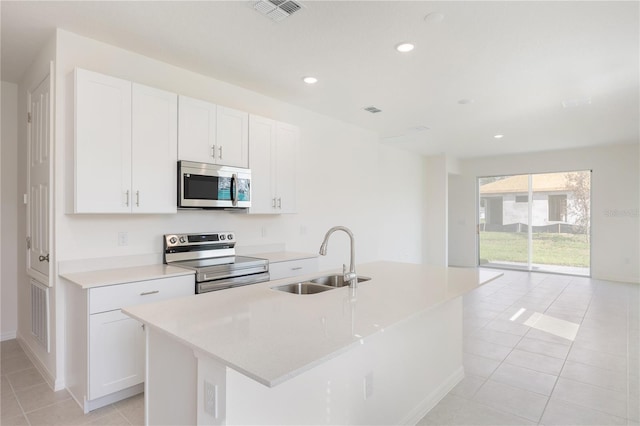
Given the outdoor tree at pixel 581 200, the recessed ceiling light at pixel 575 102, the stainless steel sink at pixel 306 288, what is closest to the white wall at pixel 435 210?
the outdoor tree at pixel 581 200

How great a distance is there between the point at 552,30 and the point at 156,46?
3.05 m

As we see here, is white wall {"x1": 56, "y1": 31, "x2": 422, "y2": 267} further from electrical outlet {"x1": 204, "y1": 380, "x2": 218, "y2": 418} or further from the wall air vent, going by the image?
electrical outlet {"x1": 204, "y1": 380, "x2": 218, "y2": 418}

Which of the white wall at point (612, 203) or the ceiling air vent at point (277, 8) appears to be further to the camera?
the white wall at point (612, 203)

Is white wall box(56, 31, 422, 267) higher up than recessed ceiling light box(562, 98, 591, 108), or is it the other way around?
recessed ceiling light box(562, 98, 591, 108)

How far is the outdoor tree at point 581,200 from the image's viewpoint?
24.5 feet

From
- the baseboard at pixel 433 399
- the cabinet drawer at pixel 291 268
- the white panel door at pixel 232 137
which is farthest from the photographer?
the cabinet drawer at pixel 291 268

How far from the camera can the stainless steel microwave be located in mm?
3135

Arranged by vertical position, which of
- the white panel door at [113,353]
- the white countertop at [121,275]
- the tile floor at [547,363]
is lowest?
the tile floor at [547,363]

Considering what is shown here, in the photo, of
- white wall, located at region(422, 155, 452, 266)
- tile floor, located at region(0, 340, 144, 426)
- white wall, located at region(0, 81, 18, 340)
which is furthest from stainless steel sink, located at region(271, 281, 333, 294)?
white wall, located at region(422, 155, 452, 266)

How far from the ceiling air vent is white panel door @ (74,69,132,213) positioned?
4.04ft

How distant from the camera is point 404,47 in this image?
9.57 feet

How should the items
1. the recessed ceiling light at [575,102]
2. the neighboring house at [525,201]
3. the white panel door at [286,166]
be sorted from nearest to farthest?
the white panel door at [286,166] → the recessed ceiling light at [575,102] → the neighboring house at [525,201]

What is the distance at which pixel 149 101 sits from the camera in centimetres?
293

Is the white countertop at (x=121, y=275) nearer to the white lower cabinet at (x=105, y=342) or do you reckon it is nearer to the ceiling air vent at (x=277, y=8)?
the white lower cabinet at (x=105, y=342)
